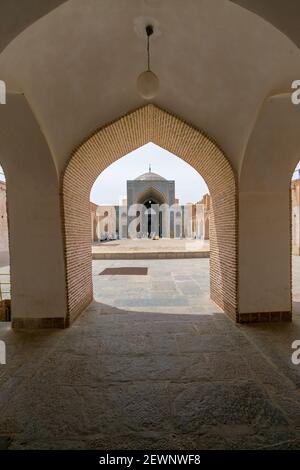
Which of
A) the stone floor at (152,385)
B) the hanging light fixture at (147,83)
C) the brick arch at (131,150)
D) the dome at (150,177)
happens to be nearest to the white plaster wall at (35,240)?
the brick arch at (131,150)

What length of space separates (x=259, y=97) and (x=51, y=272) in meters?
Result: 3.89

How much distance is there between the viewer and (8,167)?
447cm

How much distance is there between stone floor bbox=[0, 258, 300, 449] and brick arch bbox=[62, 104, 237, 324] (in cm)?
73

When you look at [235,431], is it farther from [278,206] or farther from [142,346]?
[278,206]

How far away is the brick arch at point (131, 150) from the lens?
4969 mm

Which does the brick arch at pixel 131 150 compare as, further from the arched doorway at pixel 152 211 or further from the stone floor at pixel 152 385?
the arched doorway at pixel 152 211

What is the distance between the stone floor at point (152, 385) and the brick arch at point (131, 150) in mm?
731

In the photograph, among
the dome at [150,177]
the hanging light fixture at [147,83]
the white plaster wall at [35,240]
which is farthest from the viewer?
the dome at [150,177]

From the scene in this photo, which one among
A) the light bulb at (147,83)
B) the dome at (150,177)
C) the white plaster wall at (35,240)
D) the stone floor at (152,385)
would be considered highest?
the dome at (150,177)

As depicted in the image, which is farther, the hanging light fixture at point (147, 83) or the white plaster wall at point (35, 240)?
the white plaster wall at point (35, 240)

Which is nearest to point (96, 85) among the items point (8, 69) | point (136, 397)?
point (8, 69)

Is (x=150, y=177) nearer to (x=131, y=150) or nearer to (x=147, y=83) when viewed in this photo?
(x=131, y=150)

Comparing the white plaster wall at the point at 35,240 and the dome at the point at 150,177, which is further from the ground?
the dome at the point at 150,177

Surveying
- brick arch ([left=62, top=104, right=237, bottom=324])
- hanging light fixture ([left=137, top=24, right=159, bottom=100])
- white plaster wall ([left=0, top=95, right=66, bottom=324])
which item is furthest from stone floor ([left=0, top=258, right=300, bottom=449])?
hanging light fixture ([left=137, top=24, right=159, bottom=100])
